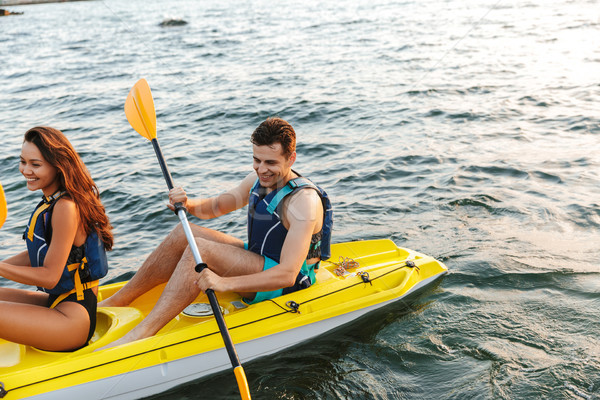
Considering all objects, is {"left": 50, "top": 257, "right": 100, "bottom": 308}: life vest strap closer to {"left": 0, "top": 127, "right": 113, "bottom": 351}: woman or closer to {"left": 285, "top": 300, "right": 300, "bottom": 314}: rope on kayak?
{"left": 0, "top": 127, "right": 113, "bottom": 351}: woman

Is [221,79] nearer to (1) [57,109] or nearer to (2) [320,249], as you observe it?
(1) [57,109]

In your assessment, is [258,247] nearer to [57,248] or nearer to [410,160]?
[57,248]

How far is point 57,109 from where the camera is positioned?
32.9 feet

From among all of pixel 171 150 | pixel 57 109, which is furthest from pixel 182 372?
pixel 57 109

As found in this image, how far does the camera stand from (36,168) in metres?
2.88

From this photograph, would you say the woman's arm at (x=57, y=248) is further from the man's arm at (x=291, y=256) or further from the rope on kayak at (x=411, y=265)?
the rope on kayak at (x=411, y=265)

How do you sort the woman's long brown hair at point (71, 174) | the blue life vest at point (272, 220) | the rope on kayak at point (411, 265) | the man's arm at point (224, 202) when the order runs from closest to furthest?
the woman's long brown hair at point (71, 174), the blue life vest at point (272, 220), the man's arm at point (224, 202), the rope on kayak at point (411, 265)

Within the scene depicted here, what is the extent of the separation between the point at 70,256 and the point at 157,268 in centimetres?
63

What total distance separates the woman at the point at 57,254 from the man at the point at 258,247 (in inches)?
12.9

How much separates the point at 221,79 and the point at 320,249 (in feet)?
27.9

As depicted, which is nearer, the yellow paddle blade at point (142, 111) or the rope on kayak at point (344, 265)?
the rope on kayak at point (344, 265)

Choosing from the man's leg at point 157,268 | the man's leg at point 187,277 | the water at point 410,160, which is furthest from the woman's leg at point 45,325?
the water at point 410,160

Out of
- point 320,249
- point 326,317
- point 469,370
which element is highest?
point 320,249

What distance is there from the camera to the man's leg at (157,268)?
3502 millimetres
